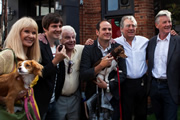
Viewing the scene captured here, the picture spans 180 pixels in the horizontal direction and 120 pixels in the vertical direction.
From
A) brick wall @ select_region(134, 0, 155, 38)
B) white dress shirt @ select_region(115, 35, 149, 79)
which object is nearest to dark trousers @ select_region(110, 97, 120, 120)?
white dress shirt @ select_region(115, 35, 149, 79)

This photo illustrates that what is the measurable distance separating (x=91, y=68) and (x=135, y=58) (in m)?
0.94

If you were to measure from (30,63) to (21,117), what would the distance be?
0.62 m

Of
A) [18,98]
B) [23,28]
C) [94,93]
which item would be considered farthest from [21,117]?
[94,93]

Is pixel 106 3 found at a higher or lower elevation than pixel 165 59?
higher

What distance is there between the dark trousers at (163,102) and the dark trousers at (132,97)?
203 millimetres

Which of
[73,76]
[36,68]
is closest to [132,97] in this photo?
[73,76]

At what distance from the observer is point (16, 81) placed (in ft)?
8.61

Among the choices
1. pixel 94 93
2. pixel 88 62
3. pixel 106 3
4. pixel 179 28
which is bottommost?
pixel 94 93

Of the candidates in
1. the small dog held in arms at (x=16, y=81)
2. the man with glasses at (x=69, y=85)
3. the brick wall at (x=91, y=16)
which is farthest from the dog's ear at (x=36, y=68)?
the brick wall at (x=91, y=16)

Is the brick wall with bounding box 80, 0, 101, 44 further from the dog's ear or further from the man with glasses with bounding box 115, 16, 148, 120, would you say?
the dog's ear

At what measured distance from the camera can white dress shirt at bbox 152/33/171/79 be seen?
4.06 metres

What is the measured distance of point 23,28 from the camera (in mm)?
2848

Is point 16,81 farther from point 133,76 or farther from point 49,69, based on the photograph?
point 133,76

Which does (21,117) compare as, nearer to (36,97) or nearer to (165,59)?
(36,97)
